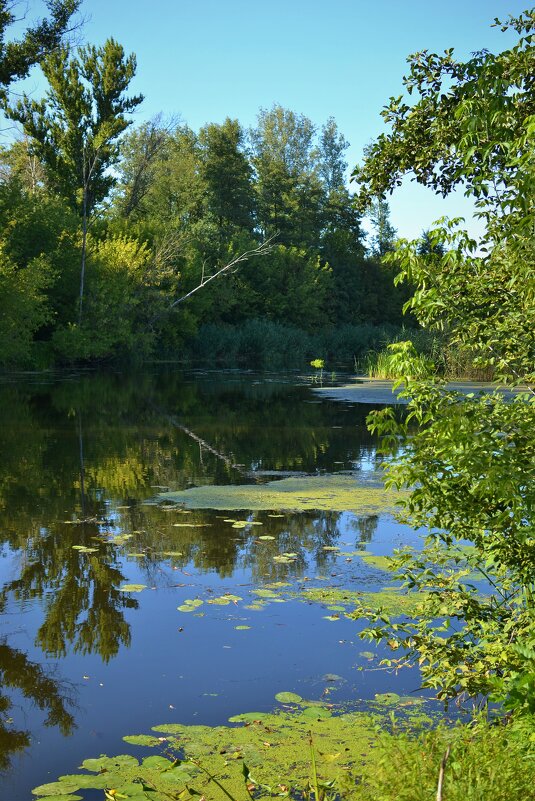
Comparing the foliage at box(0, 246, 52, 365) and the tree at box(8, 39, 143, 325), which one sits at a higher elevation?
the tree at box(8, 39, 143, 325)

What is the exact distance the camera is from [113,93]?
39062mm

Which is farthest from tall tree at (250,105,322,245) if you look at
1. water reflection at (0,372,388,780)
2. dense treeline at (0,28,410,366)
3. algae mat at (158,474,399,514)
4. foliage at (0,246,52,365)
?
algae mat at (158,474,399,514)

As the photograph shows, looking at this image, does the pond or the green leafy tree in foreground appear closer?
the green leafy tree in foreground

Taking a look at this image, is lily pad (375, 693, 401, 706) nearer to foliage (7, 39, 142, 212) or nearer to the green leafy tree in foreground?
the green leafy tree in foreground

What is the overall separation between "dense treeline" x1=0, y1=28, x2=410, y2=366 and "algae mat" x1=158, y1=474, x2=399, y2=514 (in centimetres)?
1899

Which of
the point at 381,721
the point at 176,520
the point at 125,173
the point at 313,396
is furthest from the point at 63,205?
the point at 381,721

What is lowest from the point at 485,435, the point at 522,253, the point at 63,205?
the point at 485,435

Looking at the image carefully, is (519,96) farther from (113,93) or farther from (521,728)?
(113,93)

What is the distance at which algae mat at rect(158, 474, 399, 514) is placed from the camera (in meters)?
9.46

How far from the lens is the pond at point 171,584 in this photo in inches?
176

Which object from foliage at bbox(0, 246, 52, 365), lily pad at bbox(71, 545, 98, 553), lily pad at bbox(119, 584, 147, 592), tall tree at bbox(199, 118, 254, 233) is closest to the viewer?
lily pad at bbox(119, 584, 147, 592)

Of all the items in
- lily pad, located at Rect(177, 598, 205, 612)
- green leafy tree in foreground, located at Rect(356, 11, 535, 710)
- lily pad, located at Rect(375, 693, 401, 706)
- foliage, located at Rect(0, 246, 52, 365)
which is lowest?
lily pad, located at Rect(375, 693, 401, 706)

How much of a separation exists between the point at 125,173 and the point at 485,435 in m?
63.4

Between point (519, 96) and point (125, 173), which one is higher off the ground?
point (125, 173)
